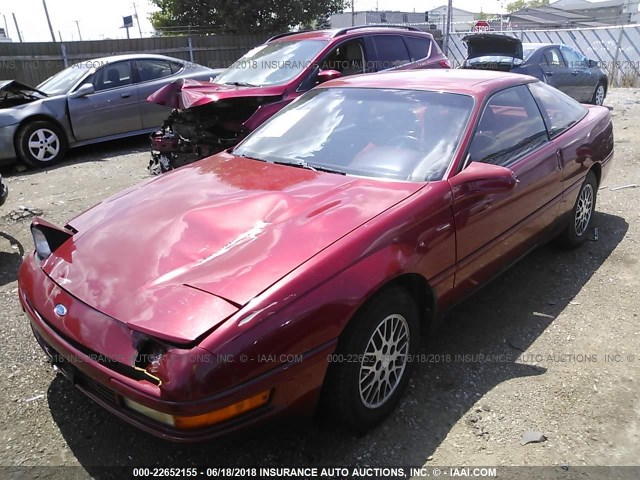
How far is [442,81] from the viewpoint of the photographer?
336 cm

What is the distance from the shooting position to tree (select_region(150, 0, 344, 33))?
19828 millimetres

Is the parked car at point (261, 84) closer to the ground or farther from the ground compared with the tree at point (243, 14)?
closer to the ground

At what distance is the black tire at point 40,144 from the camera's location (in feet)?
24.2

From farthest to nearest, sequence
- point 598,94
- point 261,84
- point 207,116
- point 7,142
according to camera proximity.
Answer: point 598,94 < point 7,142 < point 261,84 < point 207,116

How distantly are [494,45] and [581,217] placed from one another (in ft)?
23.1

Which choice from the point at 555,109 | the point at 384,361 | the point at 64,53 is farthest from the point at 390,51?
the point at 64,53

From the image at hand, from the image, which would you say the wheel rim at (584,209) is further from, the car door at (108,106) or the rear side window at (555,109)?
the car door at (108,106)

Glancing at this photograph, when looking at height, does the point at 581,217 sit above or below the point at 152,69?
below

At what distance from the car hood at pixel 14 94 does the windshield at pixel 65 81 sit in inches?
15.3

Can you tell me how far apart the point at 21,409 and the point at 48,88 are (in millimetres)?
7271

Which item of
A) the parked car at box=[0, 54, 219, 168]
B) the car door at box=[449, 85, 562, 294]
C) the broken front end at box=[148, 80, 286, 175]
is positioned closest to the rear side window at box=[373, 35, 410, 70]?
the broken front end at box=[148, 80, 286, 175]

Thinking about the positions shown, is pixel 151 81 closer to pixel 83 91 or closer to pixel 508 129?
pixel 83 91

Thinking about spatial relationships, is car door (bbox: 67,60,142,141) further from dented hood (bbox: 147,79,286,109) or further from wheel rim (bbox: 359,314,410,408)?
wheel rim (bbox: 359,314,410,408)

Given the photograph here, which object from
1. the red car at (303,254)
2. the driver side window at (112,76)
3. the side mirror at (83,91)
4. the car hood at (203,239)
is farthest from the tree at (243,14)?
the car hood at (203,239)
